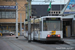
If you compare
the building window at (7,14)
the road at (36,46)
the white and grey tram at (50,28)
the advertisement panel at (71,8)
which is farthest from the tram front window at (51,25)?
the building window at (7,14)

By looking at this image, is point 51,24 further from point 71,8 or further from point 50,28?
point 71,8

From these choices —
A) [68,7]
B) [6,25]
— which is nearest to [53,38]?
[68,7]

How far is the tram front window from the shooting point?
64.8 ft

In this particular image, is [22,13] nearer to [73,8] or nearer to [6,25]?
[6,25]

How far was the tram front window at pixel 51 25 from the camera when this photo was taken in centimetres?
1977

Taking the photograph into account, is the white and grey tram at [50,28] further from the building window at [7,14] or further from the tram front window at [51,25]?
the building window at [7,14]

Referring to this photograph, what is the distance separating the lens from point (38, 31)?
70.4 ft

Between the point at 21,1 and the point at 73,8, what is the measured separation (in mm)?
26821

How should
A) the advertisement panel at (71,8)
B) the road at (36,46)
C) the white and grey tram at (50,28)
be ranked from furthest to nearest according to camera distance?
the advertisement panel at (71,8)
the white and grey tram at (50,28)
the road at (36,46)

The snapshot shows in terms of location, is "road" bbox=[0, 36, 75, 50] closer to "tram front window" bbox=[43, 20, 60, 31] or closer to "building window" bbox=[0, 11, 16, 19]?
"tram front window" bbox=[43, 20, 60, 31]

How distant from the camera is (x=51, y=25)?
65.0 ft

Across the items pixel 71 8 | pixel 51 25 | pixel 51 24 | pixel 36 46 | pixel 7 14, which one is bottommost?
pixel 36 46

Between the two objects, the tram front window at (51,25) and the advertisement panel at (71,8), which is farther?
the advertisement panel at (71,8)

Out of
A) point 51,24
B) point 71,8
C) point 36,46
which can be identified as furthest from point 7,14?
point 36,46
